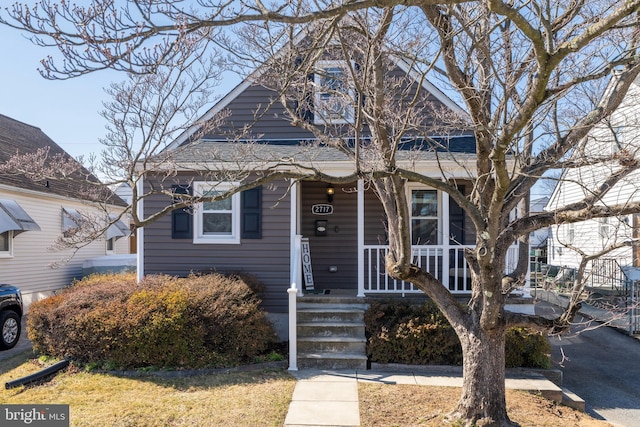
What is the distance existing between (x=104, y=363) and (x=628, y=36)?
26.2 feet

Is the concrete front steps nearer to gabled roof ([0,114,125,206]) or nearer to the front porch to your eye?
the front porch

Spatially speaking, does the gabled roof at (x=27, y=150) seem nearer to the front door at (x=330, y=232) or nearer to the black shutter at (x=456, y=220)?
the front door at (x=330, y=232)

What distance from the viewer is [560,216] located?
4.14 metres

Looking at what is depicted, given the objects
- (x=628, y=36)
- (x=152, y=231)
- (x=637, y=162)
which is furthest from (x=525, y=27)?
(x=152, y=231)

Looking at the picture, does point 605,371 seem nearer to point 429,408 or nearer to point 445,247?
point 445,247

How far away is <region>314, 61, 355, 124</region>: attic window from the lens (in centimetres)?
591

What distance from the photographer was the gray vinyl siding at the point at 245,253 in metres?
8.43

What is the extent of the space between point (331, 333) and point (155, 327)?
9.04ft

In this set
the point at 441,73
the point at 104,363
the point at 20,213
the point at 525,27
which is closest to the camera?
the point at 525,27

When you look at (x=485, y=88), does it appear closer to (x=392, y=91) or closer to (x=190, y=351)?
(x=392, y=91)

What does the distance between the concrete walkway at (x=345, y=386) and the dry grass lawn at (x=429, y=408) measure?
17 centimetres

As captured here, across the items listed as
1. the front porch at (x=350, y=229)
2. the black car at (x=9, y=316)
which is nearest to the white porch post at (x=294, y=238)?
the front porch at (x=350, y=229)

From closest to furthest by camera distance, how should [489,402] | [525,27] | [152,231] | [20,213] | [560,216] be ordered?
[525,27] → [560,216] → [489,402] → [152,231] → [20,213]

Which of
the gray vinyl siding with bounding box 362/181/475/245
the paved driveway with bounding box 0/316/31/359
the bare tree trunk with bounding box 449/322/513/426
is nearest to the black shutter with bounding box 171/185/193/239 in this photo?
the paved driveway with bounding box 0/316/31/359
